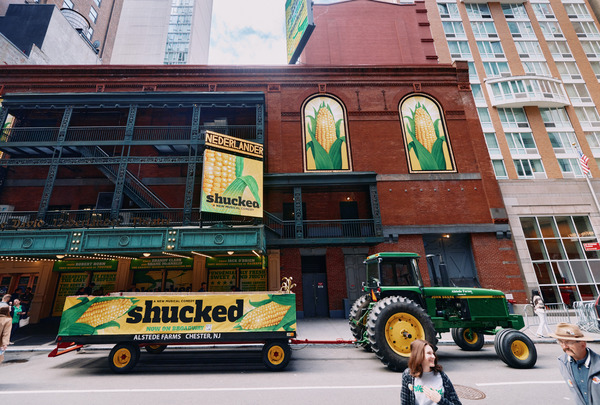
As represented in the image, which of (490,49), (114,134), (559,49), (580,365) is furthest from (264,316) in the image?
(559,49)

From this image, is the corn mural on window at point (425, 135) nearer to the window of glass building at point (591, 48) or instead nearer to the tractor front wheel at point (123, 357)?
the tractor front wheel at point (123, 357)

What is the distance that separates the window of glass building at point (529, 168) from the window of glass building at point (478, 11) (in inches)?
719

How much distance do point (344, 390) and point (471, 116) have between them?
21.3 m

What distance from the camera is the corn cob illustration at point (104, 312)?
7.47 metres

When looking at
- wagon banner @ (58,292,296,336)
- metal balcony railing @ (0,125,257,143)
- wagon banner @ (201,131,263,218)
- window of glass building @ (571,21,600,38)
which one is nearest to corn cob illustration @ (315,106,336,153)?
metal balcony railing @ (0,125,257,143)

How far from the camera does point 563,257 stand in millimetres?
19406

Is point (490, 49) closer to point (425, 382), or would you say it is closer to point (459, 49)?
point (459, 49)

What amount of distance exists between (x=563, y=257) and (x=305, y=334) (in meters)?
20.5

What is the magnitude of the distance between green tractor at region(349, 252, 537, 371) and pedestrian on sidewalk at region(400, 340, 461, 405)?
179 inches

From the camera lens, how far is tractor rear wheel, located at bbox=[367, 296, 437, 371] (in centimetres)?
712

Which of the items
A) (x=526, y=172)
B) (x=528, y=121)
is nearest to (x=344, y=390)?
(x=526, y=172)

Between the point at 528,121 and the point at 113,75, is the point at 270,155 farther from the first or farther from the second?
the point at 528,121

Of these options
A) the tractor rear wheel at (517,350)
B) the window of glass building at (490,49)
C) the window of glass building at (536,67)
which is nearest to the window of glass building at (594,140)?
the window of glass building at (536,67)

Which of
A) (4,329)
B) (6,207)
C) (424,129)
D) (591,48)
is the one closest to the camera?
Answer: (4,329)
